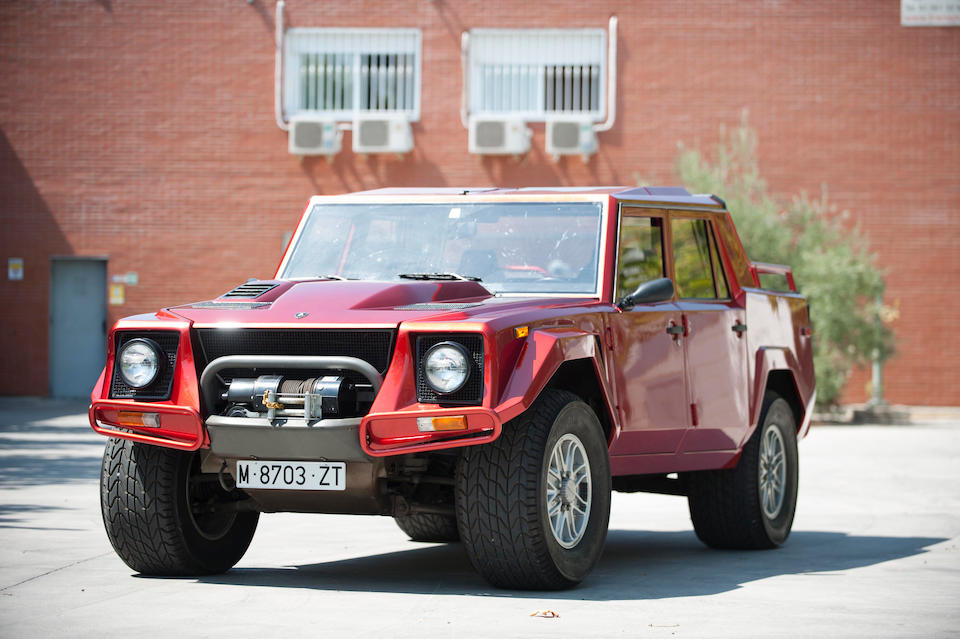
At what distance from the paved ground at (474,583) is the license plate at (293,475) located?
A: 530 mm

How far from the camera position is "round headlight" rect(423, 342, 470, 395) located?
22.2 feet

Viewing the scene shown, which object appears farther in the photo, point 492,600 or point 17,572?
point 17,572

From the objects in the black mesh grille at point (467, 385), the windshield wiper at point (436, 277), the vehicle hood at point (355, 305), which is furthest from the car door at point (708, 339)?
the black mesh grille at point (467, 385)

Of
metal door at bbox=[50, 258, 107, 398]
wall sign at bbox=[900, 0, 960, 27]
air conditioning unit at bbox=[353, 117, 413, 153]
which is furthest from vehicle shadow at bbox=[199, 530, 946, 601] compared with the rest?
metal door at bbox=[50, 258, 107, 398]

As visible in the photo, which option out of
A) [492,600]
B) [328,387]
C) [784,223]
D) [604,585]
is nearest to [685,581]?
[604,585]

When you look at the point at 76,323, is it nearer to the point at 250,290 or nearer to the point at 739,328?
the point at 739,328

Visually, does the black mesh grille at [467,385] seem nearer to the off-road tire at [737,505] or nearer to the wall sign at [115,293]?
the off-road tire at [737,505]

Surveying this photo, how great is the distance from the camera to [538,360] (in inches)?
274

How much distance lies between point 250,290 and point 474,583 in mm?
1842

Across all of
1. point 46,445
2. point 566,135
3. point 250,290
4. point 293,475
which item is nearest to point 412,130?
point 566,135

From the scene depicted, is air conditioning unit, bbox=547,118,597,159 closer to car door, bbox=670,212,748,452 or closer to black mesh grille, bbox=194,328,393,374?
car door, bbox=670,212,748,452

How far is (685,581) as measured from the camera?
8.01 meters

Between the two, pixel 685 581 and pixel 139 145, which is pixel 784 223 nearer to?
pixel 139 145

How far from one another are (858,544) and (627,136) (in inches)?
756
